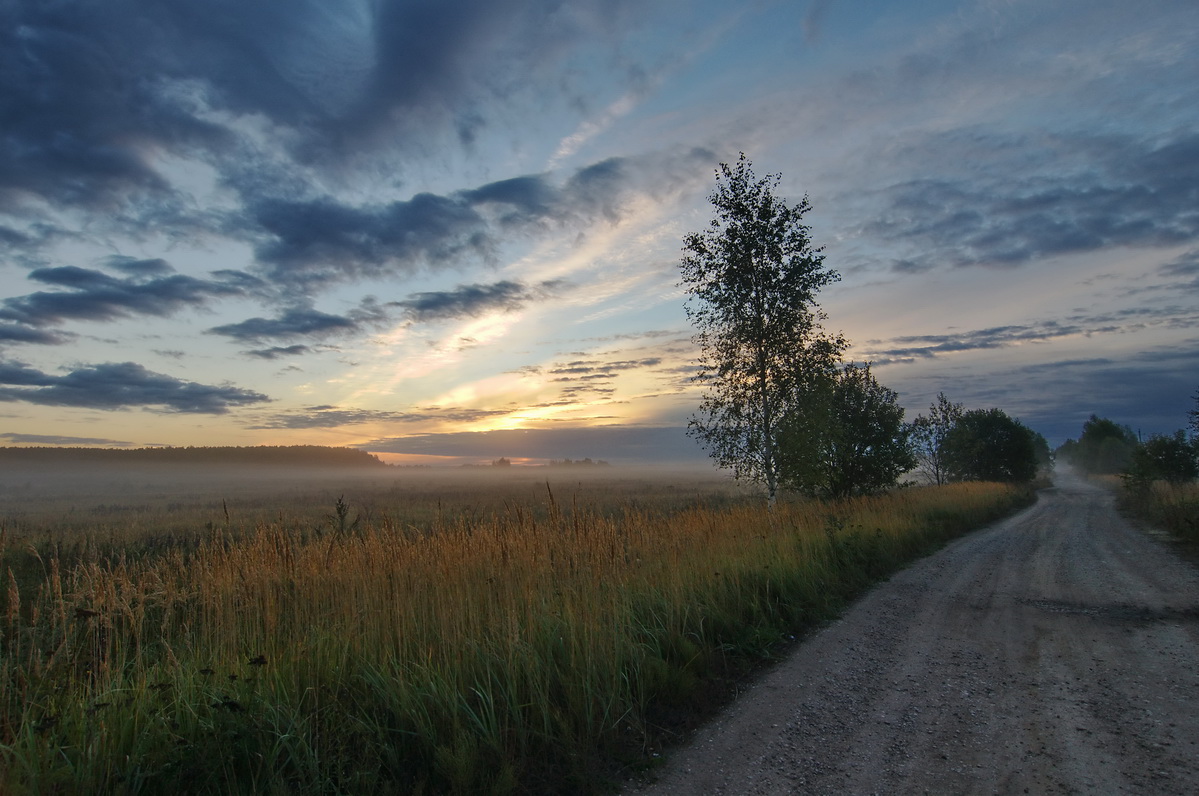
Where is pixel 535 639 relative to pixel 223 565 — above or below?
below

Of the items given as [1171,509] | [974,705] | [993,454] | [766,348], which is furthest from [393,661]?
[993,454]

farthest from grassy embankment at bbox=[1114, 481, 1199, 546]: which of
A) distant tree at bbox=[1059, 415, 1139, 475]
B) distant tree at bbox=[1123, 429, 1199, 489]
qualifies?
distant tree at bbox=[1059, 415, 1139, 475]

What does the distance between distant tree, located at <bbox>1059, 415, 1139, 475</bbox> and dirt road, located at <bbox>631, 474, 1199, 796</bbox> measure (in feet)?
347

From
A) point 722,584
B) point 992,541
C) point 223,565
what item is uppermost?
point 223,565

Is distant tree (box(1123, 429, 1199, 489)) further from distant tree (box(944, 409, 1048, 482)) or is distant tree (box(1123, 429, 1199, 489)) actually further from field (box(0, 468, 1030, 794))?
field (box(0, 468, 1030, 794))

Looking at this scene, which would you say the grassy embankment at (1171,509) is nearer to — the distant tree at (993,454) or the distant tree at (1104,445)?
the distant tree at (993,454)

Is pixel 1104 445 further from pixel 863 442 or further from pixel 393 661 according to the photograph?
pixel 393 661

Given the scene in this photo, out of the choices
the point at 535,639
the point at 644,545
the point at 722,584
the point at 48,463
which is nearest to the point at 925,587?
the point at 722,584

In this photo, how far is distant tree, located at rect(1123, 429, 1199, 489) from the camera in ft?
106

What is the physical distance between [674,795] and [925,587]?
8548 mm

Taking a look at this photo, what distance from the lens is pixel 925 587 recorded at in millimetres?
10305

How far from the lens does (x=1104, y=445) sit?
94.9 metres

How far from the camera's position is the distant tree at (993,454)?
54.4 meters

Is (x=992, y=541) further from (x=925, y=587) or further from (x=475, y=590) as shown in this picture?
(x=475, y=590)
